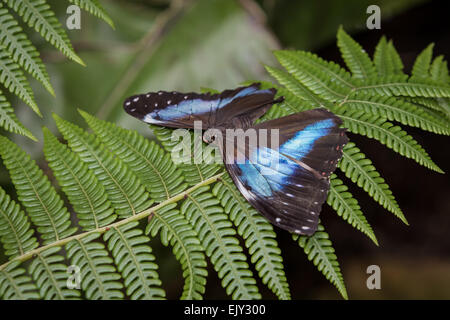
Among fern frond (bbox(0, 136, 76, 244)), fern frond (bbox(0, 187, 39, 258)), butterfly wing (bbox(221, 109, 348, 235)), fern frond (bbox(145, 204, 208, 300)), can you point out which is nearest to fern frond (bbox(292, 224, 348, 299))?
butterfly wing (bbox(221, 109, 348, 235))

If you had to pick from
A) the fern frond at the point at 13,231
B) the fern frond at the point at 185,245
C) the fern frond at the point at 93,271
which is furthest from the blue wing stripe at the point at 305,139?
the fern frond at the point at 13,231

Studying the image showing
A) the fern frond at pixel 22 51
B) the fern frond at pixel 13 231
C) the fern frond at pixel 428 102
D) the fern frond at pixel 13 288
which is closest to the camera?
the fern frond at pixel 13 288

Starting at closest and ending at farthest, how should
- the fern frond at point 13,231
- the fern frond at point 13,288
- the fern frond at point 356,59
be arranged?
the fern frond at point 13,288
the fern frond at point 13,231
the fern frond at point 356,59

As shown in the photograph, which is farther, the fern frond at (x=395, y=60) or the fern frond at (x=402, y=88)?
the fern frond at (x=395, y=60)

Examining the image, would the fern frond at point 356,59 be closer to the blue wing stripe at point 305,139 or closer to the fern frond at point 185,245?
the blue wing stripe at point 305,139

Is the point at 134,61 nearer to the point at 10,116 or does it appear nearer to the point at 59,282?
the point at 10,116

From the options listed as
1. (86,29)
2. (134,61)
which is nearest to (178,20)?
(134,61)
